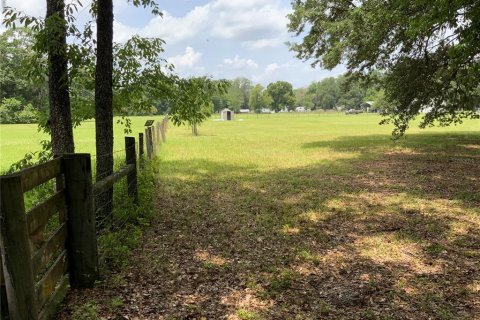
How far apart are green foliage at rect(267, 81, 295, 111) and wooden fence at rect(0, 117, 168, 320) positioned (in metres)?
154

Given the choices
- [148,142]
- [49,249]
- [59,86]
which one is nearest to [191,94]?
[59,86]

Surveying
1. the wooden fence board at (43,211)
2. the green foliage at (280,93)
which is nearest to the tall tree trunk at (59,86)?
the wooden fence board at (43,211)

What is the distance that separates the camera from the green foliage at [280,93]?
157125mm

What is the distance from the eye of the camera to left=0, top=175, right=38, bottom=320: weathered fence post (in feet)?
9.63

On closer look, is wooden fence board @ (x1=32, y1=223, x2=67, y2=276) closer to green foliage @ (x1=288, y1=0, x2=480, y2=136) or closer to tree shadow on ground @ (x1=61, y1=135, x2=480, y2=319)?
tree shadow on ground @ (x1=61, y1=135, x2=480, y2=319)

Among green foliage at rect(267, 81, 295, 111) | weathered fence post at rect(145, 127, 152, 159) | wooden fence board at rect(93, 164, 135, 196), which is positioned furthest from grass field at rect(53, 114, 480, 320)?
green foliage at rect(267, 81, 295, 111)

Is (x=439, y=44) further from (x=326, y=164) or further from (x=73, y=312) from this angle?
(x=73, y=312)

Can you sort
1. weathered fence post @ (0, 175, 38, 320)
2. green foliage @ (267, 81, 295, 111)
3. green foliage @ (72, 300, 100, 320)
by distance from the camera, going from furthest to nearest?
green foliage @ (267, 81, 295, 111) < green foliage @ (72, 300, 100, 320) < weathered fence post @ (0, 175, 38, 320)

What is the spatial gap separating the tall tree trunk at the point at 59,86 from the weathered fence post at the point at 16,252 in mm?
4115

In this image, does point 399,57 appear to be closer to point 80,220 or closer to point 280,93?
point 80,220

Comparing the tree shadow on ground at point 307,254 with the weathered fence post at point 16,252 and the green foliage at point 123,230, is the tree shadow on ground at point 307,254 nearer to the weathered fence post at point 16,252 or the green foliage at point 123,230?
the green foliage at point 123,230

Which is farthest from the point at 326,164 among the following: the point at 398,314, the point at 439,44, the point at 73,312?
the point at 73,312

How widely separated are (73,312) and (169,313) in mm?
901

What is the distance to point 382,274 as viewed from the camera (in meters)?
5.01
